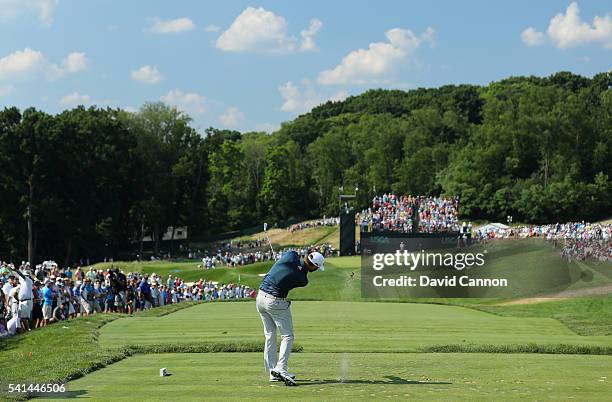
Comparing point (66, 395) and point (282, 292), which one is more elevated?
point (282, 292)

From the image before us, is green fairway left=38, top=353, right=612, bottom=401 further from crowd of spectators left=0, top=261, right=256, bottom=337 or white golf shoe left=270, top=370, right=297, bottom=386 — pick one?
crowd of spectators left=0, top=261, right=256, bottom=337

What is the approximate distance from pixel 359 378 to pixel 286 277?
1.99 metres

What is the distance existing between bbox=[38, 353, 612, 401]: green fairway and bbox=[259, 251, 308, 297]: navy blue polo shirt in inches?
57.3

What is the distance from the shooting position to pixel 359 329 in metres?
22.4

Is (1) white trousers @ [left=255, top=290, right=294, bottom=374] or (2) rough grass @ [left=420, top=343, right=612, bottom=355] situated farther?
(2) rough grass @ [left=420, top=343, right=612, bottom=355]

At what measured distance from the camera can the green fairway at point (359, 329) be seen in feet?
62.7

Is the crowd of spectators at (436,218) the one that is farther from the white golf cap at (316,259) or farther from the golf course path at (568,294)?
the white golf cap at (316,259)

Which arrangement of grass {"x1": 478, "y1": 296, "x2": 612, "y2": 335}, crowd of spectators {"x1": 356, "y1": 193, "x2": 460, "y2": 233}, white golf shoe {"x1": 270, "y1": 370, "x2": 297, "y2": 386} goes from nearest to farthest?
white golf shoe {"x1": 270, "y1": 370, "x2": 297, "y2": 386}
grass {"x1": 478, "y1": 296, "x2": 612, "y2": 335}
crowd of spectators {"x1": 356, "y1": 193, "x2": 460, "y2": 233}

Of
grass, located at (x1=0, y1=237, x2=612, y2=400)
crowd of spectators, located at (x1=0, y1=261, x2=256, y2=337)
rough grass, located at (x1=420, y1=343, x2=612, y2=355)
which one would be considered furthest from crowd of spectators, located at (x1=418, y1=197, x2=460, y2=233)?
rough grass, located at (x1=420, y1=343, x2=612, y2=355)

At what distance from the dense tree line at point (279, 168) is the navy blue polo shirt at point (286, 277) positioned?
7442cm

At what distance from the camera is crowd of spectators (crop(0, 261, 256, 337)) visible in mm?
23250

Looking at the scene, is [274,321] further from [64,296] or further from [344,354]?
[64,296]

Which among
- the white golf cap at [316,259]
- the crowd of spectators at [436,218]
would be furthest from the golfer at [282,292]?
the crowd of spectators at [436,218]

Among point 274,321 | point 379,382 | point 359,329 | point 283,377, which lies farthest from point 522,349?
point 283,377
